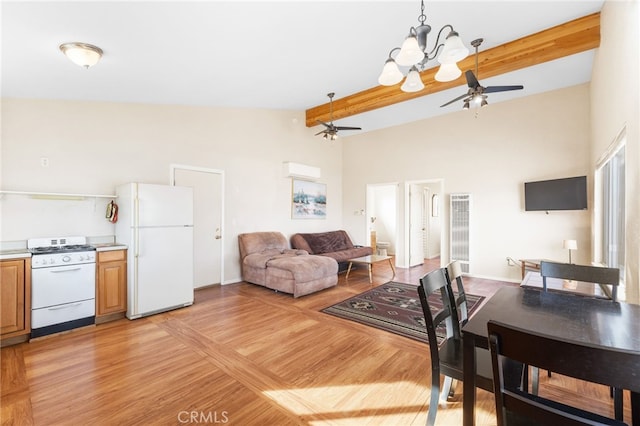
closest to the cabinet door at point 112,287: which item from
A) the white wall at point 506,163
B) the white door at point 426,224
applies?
the white wall at point 506,163

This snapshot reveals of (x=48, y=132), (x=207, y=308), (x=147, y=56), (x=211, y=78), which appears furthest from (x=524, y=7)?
(x=48, y=132)

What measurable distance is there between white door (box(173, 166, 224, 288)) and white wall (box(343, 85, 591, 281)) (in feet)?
13.5

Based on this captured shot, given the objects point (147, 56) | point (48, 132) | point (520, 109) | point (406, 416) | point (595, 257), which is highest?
point (520, 109)

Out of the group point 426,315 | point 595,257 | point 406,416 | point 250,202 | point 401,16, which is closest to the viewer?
point 426,315

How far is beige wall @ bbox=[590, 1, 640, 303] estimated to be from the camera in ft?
6.45

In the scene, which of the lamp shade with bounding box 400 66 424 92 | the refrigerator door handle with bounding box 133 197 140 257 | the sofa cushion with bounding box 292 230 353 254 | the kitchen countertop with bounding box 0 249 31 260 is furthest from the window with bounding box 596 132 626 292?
the kitchen countertop with bounding box 0 249 31 260

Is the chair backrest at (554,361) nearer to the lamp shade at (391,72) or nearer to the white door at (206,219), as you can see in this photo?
the lamp shade at (391,72)

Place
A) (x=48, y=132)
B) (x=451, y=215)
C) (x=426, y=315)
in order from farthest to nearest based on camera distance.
A: 1. (x=451, y=215)
2. (x=48, y=132)
3. (x=426, y=315)

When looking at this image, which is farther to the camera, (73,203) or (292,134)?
(292,134)

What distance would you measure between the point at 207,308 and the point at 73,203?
6.89ft

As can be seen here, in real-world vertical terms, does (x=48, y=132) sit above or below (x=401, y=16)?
below

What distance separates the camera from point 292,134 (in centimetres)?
621

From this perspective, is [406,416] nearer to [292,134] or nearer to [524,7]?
[524,7]

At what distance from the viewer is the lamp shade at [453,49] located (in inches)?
80.0
